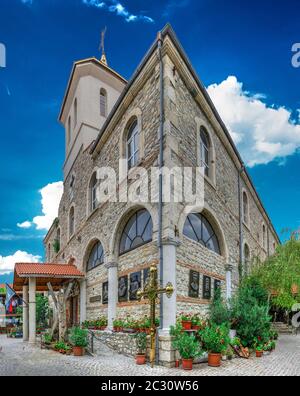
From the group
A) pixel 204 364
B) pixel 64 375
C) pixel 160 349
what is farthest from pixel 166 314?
pixel 64 375

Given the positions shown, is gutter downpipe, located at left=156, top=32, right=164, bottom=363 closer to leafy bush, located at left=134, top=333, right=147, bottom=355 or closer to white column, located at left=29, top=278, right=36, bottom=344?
leafy bush, located at left=134, top=333, right=147, bottom=355

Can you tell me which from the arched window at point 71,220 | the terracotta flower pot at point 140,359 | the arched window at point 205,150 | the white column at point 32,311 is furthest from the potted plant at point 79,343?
the arched window at point 71,220

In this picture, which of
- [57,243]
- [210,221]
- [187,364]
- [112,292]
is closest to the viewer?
[187,364]

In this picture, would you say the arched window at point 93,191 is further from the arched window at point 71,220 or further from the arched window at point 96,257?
the arched window at point 71,220

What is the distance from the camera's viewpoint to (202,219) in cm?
1280

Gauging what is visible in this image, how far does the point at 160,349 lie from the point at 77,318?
9285 millimetres

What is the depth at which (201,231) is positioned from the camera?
12516 millimetres

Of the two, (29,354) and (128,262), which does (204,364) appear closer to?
(128,262)

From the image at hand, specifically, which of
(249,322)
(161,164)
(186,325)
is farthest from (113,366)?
(161,164)

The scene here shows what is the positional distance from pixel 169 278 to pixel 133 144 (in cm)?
551

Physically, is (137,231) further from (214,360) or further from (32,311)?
(32,311)

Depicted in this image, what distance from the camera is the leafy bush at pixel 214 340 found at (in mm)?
8930

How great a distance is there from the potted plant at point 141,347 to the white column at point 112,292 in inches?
118

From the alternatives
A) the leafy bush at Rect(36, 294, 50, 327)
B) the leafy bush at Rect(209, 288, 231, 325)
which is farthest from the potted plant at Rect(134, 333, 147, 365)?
the leafy bush at Rect(36, 294, 50, 327)
